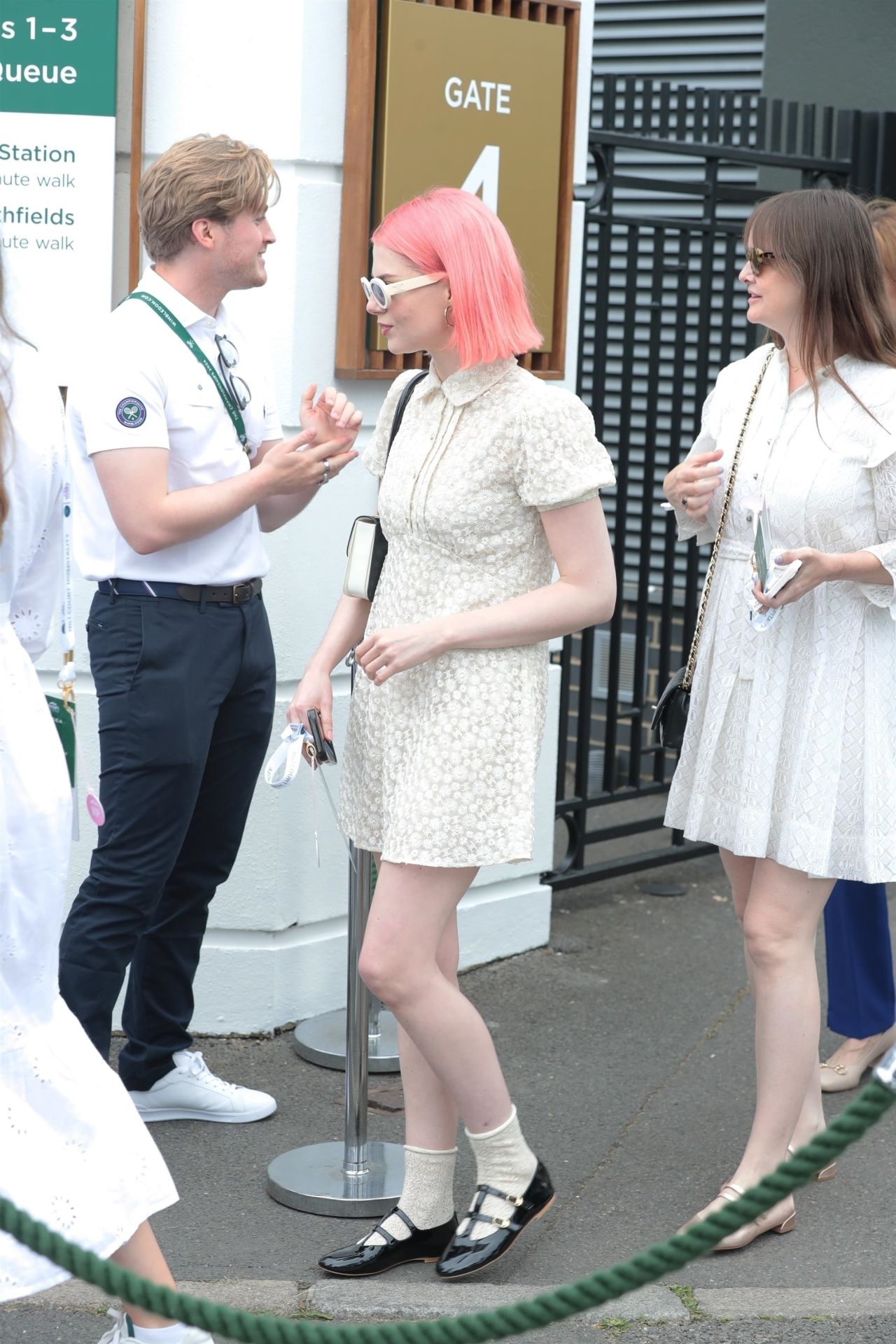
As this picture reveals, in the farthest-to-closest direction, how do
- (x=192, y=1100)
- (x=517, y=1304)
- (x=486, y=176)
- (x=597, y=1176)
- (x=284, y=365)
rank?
(x=486, y=176) → (x=284, y=365) → (x=192, y=1100) → (x=597, y=1176) → (x=517, y=1304)

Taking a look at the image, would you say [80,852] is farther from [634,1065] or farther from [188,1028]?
[634,1065]

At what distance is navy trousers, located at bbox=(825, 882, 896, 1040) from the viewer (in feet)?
13.8

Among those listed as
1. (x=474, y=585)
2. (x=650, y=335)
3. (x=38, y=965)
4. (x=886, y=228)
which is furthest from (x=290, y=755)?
(x=650, y=335)

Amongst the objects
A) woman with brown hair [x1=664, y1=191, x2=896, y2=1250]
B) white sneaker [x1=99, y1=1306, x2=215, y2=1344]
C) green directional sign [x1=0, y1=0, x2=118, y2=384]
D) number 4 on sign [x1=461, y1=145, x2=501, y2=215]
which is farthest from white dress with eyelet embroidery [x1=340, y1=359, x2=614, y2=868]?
number 4 on sign [x1=461, y1=145, x2=501, y2=215]

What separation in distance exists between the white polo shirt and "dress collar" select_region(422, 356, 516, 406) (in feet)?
1.97

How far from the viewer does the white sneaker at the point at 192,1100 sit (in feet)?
12.9

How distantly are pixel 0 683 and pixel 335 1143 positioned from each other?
168 cm

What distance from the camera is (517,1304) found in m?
1.93

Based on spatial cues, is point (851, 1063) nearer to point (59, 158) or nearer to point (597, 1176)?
point (597, 1176)

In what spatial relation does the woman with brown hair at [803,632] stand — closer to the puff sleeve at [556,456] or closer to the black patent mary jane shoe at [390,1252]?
the puff sleeve at [556,456]

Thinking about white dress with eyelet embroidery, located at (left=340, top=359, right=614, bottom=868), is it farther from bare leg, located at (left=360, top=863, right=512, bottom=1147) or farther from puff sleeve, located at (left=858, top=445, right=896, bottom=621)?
puff sleeve, located at (left=858, top=445, right=896, bottom=621)

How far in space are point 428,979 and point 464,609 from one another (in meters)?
0.68

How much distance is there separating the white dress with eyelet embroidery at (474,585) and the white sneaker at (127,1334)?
862 millimetres

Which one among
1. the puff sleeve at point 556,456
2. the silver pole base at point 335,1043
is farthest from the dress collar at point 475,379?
the silver pole base at point 335,1043
